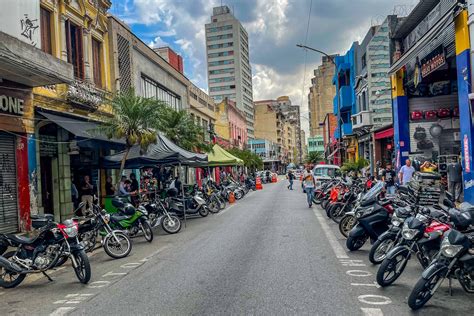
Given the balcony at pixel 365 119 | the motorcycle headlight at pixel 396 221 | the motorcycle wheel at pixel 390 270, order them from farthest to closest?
the balcony at pixel 365 119 → the motorcycle headlight at pixel 396 221 → the motorcycle wheel at pixel 390 270

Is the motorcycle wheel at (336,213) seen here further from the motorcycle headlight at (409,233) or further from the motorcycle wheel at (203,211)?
the motorcycle headlight at (409,233)

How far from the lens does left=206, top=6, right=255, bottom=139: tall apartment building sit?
393 feet

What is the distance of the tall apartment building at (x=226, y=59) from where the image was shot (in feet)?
393

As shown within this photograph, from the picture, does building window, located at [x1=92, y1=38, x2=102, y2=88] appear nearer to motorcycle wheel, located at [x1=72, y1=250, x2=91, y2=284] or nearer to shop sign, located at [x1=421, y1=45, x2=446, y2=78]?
motorcycle wheel, located at [x1=72, y1=250, x2=91, y2=284]

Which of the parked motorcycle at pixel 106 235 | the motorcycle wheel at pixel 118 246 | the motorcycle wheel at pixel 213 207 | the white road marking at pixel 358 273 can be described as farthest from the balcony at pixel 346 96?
the white road marking at pixel 358 273

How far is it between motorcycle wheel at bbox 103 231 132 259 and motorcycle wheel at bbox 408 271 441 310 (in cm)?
606

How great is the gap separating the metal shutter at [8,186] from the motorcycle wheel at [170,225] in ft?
14.5

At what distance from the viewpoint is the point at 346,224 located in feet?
33.4

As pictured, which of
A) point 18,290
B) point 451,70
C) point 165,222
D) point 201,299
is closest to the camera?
point 201,299

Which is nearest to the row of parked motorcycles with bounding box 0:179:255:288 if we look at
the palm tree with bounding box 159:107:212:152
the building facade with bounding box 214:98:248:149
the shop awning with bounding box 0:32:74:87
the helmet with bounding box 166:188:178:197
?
the helmet with bounding box 166:188:178:197

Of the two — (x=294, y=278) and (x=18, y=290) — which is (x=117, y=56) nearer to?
(x=18, y=290)

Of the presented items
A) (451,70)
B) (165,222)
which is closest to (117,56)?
(165,222)

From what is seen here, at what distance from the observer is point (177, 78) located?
32.6 metres

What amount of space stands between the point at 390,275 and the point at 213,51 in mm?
122306
